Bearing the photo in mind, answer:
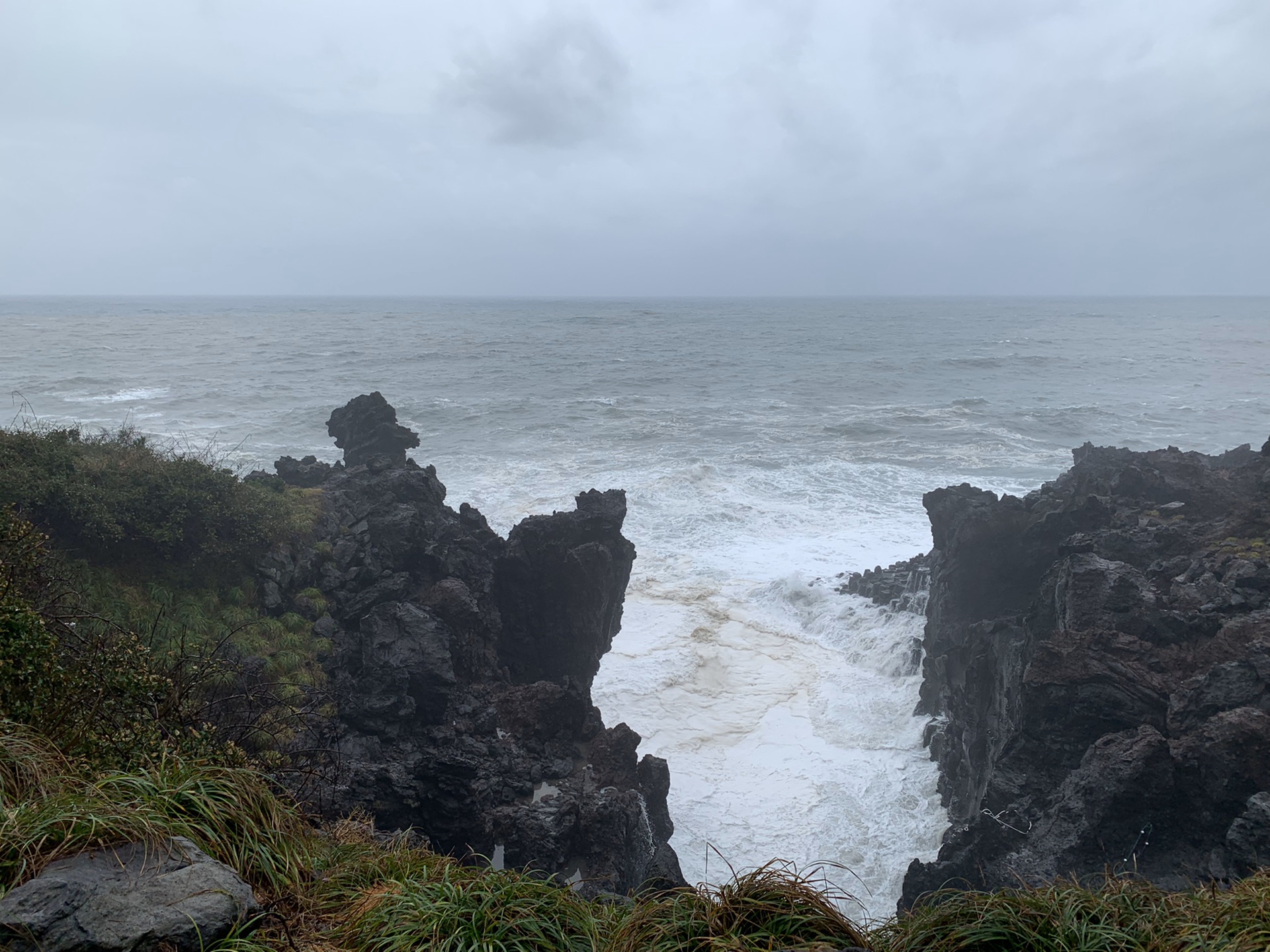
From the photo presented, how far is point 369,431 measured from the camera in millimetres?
23625

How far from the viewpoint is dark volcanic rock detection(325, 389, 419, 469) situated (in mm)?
23281

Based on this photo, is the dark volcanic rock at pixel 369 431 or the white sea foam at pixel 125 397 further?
the white sea foam at pixel 125 397

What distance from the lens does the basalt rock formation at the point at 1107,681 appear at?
30.7ft

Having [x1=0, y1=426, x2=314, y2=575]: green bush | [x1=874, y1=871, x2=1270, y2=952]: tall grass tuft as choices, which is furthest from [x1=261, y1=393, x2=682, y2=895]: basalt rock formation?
[x1=874, y1=871, x2=1270, y2=952]: tall grass tuft

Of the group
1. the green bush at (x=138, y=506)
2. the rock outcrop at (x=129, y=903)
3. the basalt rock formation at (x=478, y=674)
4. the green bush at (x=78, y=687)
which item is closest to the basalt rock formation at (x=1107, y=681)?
the basalt rock formation at (x=478, y=674)

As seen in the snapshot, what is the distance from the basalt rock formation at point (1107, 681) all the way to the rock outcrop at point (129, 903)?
6060mm

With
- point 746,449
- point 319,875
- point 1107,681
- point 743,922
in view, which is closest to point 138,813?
point 319,875

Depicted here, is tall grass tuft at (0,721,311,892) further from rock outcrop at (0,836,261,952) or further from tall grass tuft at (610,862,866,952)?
tall grass tuft at (610,862,866,952)

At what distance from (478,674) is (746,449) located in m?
28.0

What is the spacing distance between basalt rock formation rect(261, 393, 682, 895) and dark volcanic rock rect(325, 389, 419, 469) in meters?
4.26

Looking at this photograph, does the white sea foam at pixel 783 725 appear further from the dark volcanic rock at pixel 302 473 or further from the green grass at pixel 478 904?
the dark volcanic rock at pixel 302 473

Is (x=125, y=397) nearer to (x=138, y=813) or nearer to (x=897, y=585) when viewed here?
(x=897, y=585)

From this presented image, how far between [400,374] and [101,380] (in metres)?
21.8

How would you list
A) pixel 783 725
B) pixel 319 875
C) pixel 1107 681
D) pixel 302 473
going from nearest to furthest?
pixel 319 875 → pixel 1107 681 → pixel 783 725 → pixel 302 473
